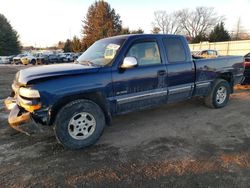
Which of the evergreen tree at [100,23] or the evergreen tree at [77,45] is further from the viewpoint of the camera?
the evergreen tree at [77,45]

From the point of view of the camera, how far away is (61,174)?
10.9ft

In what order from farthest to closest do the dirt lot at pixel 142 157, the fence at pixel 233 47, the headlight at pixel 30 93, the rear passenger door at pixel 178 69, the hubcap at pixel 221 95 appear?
the fence at pixel 233 47 < the hubcap at pixel 221 95 < the rear passenger door at pixel 178 69 < the headlight at pixel 30 93 < the dirt lot at pixel 142 157

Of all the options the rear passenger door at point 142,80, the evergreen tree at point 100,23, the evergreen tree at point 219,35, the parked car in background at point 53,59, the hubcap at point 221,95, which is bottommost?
the parked car in background at point 53,59

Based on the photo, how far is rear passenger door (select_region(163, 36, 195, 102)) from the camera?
5.15 meters

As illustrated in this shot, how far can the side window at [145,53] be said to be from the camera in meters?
4.68

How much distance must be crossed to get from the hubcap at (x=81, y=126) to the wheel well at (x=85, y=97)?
0.27 metres

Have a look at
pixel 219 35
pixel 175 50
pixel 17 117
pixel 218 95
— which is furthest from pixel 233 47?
pixel 17 117

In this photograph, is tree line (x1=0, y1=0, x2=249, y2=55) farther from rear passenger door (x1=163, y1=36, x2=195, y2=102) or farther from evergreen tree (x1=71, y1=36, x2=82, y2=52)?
rear passenger door (x1=163, y1=36, x2=195, y2=102)

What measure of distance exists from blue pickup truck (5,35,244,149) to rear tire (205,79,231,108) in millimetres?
433

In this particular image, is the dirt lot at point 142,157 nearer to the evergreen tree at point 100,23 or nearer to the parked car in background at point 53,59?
the parked car in background at point 53,59

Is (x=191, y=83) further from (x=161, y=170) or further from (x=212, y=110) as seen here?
(x=161, y=170)

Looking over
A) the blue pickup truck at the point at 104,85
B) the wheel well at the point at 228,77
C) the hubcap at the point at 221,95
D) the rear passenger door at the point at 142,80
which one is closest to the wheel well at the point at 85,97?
the blue pickup truck at the point at 104,85

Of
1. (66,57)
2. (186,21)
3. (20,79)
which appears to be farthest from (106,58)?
(186,21)

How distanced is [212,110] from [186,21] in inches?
3301
